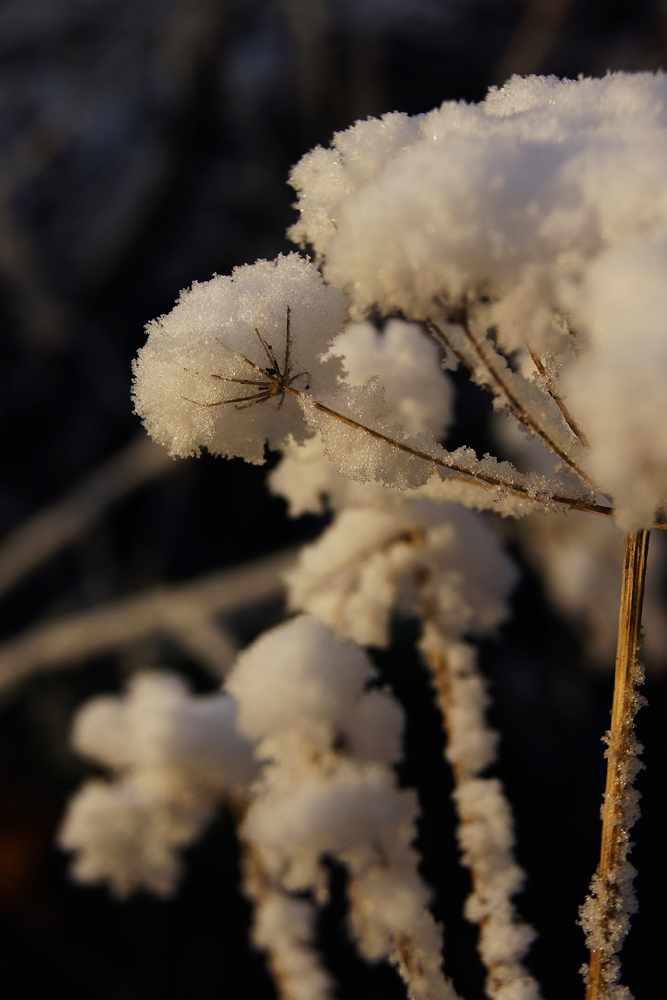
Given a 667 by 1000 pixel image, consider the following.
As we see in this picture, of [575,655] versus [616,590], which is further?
[575,655]

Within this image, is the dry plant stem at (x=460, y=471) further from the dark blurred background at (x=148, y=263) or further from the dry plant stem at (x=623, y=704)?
the dark blurred background at (x=148, y=263)

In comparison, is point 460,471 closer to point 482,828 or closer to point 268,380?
point 268,380

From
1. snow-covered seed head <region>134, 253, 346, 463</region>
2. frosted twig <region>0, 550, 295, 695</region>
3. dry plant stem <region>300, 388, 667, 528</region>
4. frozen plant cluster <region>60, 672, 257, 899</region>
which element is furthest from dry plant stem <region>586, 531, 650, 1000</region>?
frosted twig <region>0, 550, 295, 695</region>

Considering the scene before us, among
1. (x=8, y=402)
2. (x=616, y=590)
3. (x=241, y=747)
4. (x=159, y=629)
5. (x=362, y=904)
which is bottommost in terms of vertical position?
(x=362, y=904)

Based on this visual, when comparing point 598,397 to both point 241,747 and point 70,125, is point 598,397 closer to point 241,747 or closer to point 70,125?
point 241,747

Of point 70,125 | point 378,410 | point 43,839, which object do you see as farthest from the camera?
point 70,125

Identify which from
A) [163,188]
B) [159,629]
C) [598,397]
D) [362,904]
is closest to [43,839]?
[159,629]

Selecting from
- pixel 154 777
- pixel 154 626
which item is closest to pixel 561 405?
pixel 154 777
